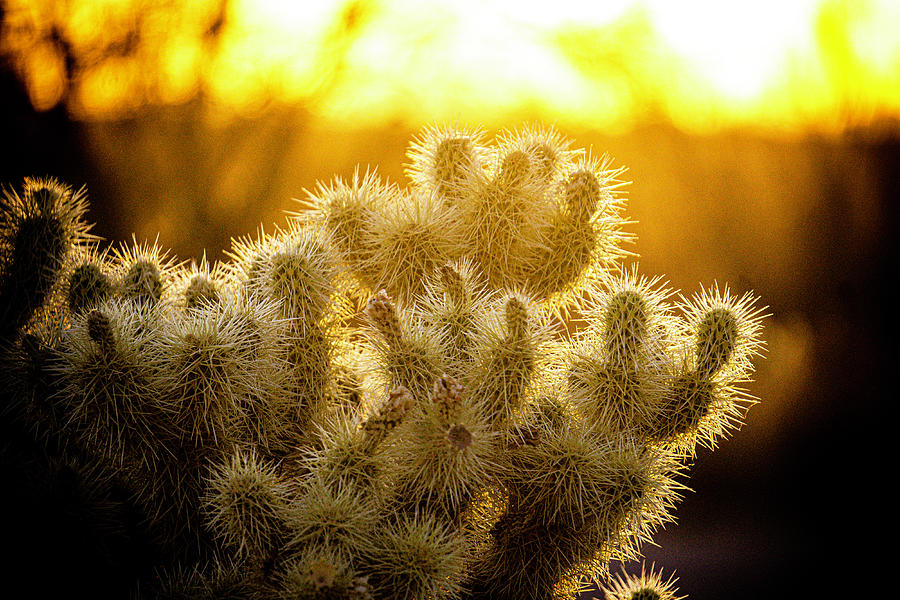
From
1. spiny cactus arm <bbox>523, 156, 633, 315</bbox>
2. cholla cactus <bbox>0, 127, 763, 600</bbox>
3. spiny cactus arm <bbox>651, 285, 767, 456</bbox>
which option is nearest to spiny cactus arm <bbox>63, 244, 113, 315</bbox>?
cholla cactus <bbox>0, 127, 763, 600</bbox>

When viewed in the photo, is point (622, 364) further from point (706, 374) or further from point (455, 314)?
point (455, 314)

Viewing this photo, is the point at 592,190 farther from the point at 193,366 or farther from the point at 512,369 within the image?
the point at 193,366

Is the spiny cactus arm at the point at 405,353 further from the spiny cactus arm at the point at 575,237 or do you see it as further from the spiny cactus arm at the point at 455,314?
the spiny cactus arm at the point at 575,237

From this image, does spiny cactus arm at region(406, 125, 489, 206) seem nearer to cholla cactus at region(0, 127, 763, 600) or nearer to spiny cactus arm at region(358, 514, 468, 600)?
cholla cactus at region(0, 127, 763, 600)

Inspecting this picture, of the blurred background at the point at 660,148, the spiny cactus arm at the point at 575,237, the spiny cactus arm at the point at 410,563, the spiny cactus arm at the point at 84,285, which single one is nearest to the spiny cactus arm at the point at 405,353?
the spiny cactus arm at the point at 410,563

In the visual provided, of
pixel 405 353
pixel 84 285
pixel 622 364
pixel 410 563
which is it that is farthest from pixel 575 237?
pixel 84 285

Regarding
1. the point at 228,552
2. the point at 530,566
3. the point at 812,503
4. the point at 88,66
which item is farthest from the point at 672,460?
the point at 88,66

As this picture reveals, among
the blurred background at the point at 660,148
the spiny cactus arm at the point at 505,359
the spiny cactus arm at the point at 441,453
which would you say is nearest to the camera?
the spiny cactus arm at the point at 441,453
